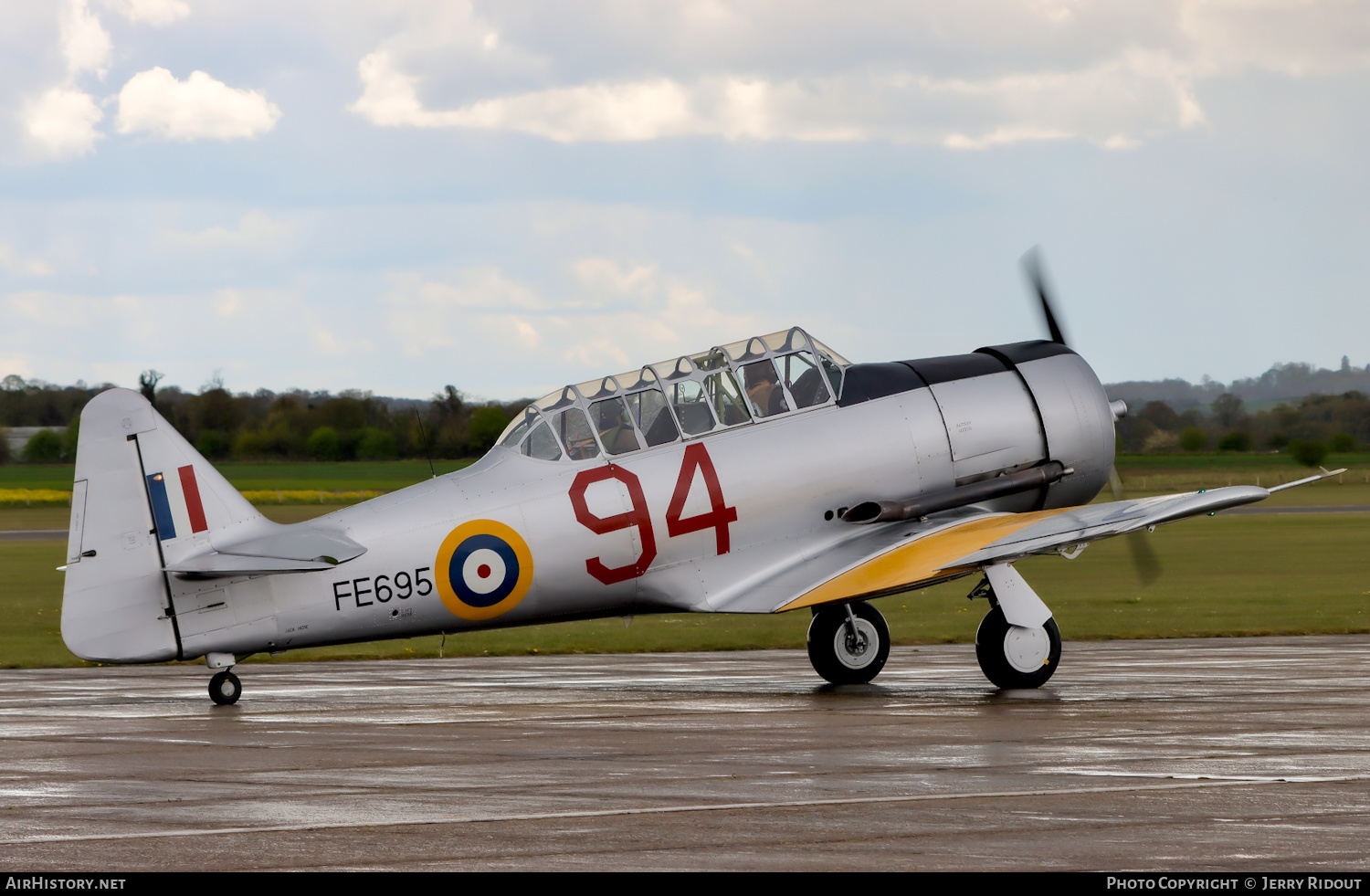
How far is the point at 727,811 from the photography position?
8.32m

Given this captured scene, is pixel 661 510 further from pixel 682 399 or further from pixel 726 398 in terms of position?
pixel 726 398

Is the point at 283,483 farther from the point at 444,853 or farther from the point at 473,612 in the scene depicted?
the point at 444,853

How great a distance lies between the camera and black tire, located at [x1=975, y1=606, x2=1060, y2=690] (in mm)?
14547

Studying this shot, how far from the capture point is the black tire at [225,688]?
14.2 metres

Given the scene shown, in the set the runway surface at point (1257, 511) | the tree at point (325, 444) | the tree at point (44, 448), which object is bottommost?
the runway surface at point (1257, 511)

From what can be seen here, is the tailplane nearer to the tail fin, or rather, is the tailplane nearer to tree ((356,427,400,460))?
the tail fin

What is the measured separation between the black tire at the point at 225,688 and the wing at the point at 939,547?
429 centimetres

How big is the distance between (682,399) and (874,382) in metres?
2.02

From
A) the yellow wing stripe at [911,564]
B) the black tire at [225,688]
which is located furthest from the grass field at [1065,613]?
the yellow wing stripe at [911,564]

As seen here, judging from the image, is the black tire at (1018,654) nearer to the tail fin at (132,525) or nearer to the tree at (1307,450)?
the tail fin at (132,525)

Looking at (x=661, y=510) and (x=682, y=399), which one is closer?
(x=661, y=510)

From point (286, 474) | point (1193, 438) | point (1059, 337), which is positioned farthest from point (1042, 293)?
point (286, 474)

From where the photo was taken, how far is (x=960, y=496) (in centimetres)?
1569
